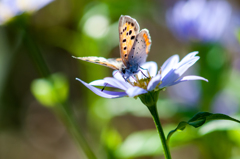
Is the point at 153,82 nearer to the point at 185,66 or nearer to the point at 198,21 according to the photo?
the point at 185,66

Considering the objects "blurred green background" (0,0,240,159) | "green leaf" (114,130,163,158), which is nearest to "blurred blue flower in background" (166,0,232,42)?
"blurred green background" (0,0,240,159)

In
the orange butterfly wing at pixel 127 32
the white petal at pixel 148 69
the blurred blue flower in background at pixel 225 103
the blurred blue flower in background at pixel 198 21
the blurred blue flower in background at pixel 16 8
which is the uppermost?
the blurred blue flower in background at pixel 16 8

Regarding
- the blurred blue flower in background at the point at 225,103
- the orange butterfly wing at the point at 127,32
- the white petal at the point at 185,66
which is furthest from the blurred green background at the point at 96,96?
the orange butterfly wing at the point at 127,32

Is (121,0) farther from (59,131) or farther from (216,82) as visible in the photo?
(59,131)

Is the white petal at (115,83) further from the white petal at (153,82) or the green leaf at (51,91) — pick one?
the green leaf at (51,91)

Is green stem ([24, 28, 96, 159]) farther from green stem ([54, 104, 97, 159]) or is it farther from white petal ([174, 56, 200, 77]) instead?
white petal ([174, 56, 200, 77])

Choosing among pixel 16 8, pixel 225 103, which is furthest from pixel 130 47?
pixel 225 103
